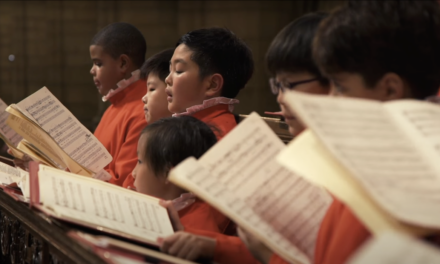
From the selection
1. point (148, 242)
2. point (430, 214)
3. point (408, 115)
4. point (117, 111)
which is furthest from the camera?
point (117, 111)

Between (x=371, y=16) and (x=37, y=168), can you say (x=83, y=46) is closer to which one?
(x=37, y=168)

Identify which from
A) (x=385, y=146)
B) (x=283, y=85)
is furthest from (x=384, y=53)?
(x=283, y=85)

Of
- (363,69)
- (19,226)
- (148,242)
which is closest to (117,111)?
(19,226)

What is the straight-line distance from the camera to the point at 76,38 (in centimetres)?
879

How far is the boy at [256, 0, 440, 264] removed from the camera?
54.9 inches

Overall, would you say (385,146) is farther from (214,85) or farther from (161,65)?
(161,65)

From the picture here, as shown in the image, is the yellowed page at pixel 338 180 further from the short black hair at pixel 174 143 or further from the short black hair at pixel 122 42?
the short black hair at pixel 122 42

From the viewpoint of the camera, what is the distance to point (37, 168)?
2.04 metres

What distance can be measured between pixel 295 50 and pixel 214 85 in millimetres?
1222

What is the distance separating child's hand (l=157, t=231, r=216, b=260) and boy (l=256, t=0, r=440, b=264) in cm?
42

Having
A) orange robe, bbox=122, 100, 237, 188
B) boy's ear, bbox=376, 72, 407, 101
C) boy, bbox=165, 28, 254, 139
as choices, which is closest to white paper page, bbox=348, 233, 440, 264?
boy's ear, bbox=376, 72, 407, 101

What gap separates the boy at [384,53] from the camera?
1394 millimetres

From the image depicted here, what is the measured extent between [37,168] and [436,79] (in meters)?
1.29

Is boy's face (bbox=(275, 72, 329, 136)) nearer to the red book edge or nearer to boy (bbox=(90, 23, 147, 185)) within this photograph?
the red book edge
